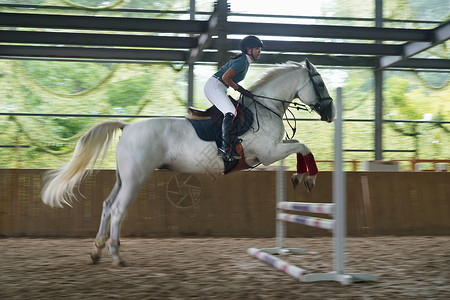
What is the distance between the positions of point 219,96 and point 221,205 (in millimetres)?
3222

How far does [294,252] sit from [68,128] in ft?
24.0

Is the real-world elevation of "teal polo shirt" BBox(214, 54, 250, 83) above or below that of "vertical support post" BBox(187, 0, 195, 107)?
below

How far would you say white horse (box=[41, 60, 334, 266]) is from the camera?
475cm

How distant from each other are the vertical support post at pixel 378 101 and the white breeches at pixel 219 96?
8.46 meters

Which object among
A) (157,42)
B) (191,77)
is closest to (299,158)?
(157,42)

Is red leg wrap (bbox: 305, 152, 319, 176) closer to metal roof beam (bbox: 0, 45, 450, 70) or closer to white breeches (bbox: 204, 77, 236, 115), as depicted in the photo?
white breeches (bbox: 204, 77, 236, 115)

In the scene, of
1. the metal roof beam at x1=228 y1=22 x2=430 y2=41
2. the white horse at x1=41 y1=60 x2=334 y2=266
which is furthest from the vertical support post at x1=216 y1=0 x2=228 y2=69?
the white horse at x1=41 y1=60 x2=334 y2=266

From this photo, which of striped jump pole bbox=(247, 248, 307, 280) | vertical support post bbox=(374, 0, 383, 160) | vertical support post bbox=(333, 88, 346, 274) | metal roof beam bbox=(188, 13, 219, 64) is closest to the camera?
vertical support post bbox=(333, 88, 346, 274)

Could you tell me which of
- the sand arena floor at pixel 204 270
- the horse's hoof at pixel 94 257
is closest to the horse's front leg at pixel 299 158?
the sand arena floor at pixel 204 270

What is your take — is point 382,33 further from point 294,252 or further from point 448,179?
point 294,252

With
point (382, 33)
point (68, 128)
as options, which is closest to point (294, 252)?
point (382, 33)

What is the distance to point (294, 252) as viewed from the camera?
5691mm

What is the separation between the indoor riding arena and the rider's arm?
0.42m

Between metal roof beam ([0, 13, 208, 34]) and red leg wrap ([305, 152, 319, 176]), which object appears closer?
red leg wrap ([305, 152, 319, 176])
